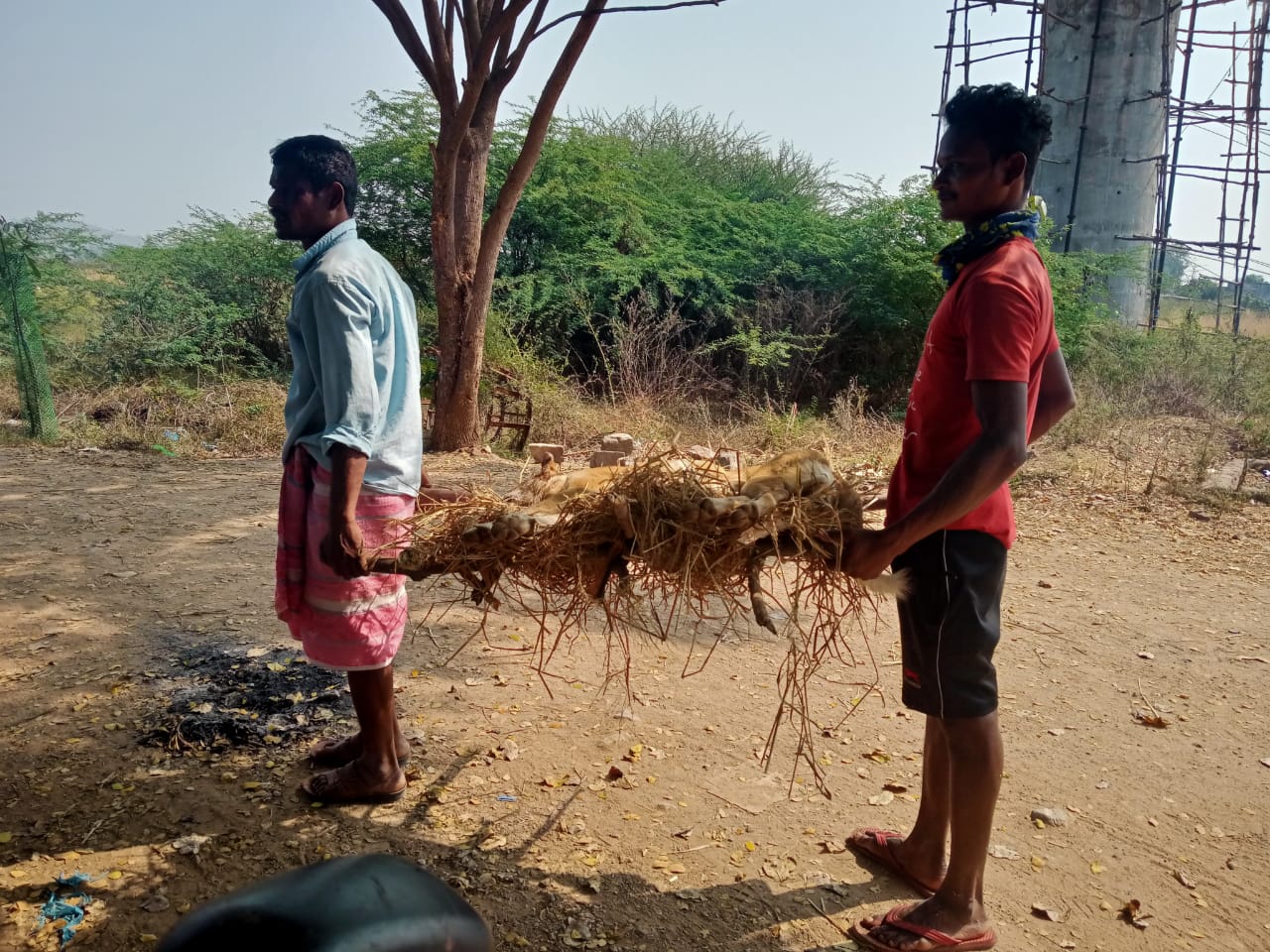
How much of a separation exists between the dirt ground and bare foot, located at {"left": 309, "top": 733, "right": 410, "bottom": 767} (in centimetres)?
8

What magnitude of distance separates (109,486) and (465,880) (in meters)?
6.17

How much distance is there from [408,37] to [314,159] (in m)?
6.42

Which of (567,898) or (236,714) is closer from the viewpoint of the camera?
(567,898)

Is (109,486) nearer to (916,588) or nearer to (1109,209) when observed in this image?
(916,588)

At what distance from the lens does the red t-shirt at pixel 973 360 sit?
6.17ft

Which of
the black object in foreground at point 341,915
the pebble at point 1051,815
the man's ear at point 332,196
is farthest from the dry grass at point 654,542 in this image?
the pebble at point 1051,815

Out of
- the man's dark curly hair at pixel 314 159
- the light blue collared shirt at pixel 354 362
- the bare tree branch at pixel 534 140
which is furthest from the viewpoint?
the bare tree branch at pixel 534 140

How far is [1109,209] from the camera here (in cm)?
1587

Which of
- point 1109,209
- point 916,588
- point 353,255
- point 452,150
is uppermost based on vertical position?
point 1109,209

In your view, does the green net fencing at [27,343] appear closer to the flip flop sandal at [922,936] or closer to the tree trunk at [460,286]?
the tree trunk at [460,286]

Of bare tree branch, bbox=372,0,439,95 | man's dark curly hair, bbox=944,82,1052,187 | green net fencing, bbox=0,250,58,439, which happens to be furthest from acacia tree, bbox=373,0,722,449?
man's dark curly hair, bbox=944,82,1052,187

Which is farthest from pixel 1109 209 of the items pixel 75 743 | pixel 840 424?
pixel 75 743

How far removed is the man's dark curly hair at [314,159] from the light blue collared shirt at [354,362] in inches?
5.4

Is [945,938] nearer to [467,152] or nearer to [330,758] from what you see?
[330,758]
